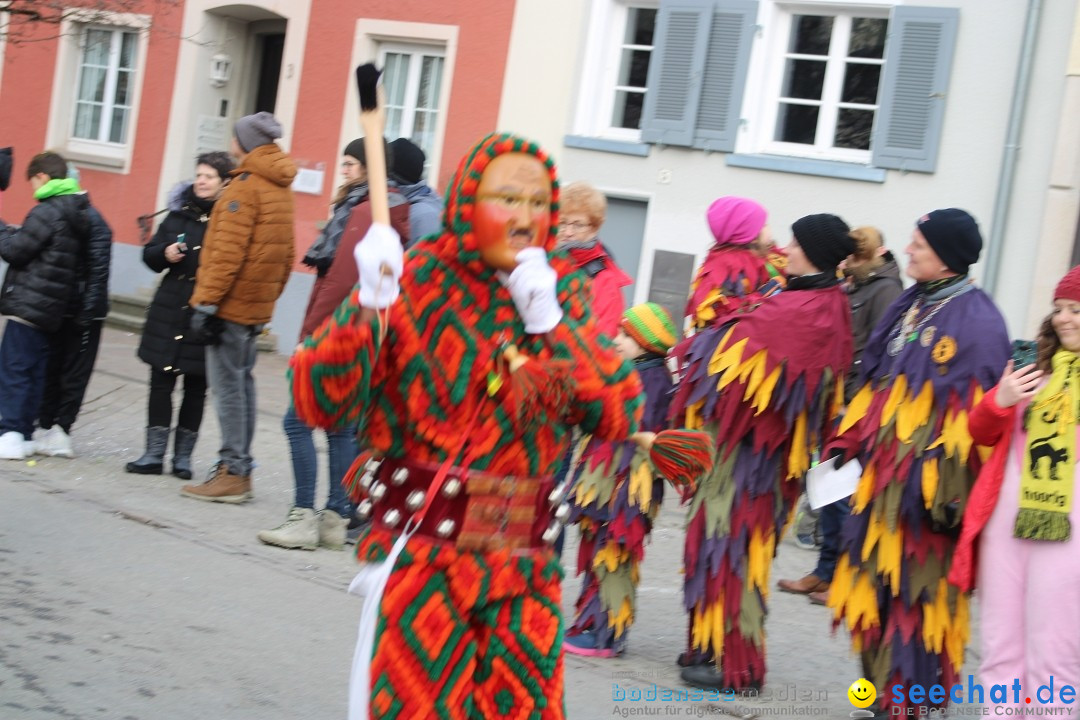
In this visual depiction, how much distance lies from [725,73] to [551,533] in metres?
9.71

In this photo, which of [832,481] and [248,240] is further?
[248,240]

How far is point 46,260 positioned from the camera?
8250 mm

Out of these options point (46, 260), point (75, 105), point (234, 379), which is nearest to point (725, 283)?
point (234, 379)

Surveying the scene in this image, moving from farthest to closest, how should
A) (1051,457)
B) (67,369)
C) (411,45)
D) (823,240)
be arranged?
(411,45)
(67,369)
(823,240)
(1051,457)

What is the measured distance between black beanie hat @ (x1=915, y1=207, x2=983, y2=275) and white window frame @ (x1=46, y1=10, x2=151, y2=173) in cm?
1404

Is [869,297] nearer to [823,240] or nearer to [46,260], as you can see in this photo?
[823,240]

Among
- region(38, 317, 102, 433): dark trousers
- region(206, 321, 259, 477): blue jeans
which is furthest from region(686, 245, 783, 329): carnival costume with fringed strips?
region(38, 317, 102, 433): dark trousers

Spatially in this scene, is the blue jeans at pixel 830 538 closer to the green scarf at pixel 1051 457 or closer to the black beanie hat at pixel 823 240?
the black beanie hat at pixel 823 240

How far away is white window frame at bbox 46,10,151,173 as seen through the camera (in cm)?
1741

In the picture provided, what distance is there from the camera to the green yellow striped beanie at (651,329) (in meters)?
5.89

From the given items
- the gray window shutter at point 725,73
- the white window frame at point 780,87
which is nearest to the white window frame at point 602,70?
the gray window shutter at point 725,73

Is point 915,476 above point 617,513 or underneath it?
above

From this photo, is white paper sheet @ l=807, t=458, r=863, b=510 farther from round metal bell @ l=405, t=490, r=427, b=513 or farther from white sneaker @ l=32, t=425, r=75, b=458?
white sneaker @ l=32, t=425, r=75, b=458

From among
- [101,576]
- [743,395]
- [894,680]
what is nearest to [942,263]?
[743,395]
